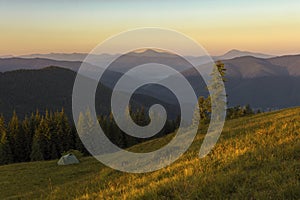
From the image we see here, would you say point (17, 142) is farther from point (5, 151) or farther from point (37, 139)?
point (37, 139)

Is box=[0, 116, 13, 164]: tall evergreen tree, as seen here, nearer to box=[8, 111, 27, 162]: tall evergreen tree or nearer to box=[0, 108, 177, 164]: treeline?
box=[0, 108, 177, 164]: treeline

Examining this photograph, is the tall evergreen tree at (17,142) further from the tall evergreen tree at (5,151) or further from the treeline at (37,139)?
the tall evergreen tree at (5,151)

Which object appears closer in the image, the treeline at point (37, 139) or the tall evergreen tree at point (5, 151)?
the tall evergreen tree at point (5, 151)

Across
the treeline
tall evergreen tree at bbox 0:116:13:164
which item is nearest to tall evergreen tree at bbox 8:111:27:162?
the treeline

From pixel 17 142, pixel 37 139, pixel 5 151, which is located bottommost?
pixel 5 151

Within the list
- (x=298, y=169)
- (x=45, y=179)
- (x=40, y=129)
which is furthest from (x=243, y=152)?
(x=40, y=129)

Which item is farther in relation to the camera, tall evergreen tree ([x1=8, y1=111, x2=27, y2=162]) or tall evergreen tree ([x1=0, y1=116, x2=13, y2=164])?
tall evergreen tree ([x1=8, y1=111, x2=27, y2=162])

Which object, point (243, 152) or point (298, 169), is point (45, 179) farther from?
point (298, 169)

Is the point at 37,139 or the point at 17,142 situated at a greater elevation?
the point at 37,139

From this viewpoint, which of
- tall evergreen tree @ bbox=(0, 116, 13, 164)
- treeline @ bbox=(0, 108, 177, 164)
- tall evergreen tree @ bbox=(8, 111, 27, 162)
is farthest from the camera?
tall evergreen tree @ bbox=(8, 111, 27, 162)

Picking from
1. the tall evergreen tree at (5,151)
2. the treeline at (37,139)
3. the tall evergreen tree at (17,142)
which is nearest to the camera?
the tall evergreen tree at (5,151)

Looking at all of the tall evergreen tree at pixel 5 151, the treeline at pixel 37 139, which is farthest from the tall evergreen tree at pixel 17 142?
the tall evergreen tree at pixel 5 151

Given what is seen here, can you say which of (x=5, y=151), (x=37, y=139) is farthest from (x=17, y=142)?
(x=37, y=139)

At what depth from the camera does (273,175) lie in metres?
7.70
